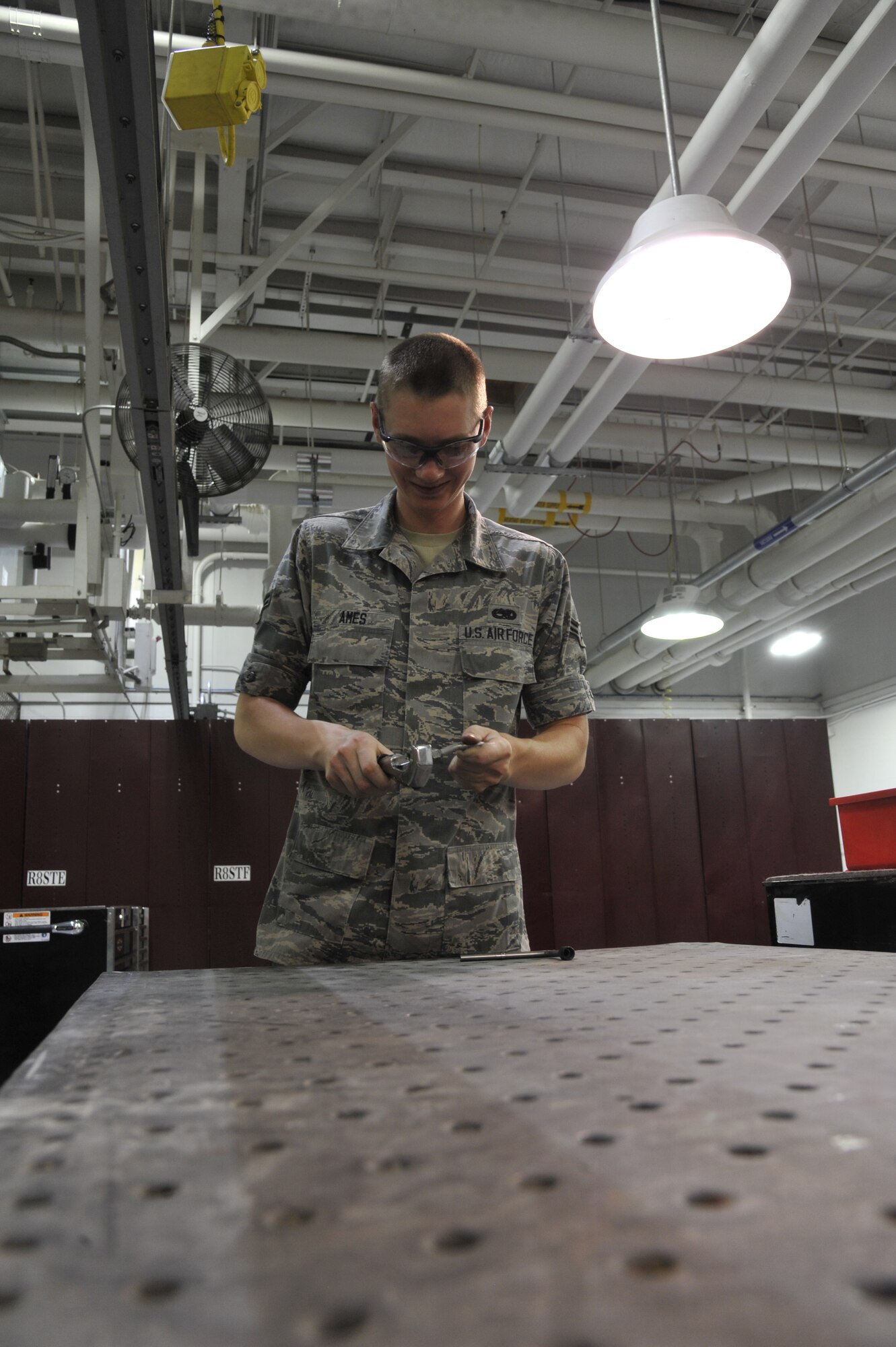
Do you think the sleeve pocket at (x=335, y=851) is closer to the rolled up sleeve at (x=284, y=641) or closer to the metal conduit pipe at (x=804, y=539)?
the rolled up sleeve at (x=284, y=641)

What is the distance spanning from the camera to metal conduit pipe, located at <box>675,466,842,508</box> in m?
6.30

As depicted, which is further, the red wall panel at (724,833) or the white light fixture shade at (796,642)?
the white light fixture shade at (796,642)

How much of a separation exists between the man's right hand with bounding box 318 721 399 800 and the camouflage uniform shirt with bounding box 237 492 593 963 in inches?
4.7

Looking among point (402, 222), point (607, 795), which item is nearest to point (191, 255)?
point (402, 222)

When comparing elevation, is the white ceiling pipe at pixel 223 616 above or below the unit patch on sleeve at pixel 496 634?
above

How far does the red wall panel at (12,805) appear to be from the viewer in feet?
14.9

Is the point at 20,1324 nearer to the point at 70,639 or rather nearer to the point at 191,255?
the point at 191,255

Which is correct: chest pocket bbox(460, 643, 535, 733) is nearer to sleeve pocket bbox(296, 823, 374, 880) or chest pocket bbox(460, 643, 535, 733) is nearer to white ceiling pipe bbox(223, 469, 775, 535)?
sleeve pocket bbox(296, 823, 374, 880)

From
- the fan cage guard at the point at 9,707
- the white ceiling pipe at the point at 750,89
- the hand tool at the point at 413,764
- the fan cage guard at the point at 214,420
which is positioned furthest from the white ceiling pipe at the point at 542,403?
the fan cage guard at the point at 9,707

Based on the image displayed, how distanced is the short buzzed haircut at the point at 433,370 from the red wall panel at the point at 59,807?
3941mm

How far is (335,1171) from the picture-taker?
291 mm

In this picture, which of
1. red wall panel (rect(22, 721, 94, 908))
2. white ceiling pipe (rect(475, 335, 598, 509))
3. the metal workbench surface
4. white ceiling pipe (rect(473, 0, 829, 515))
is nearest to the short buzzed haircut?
the metal workbench surface

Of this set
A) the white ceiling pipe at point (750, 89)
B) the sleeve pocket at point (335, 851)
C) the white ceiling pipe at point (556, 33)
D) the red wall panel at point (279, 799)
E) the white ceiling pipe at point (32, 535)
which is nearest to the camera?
the sleeve pocket at point (335, 851)

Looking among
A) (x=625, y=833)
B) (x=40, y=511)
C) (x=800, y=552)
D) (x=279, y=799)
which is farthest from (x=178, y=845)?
(x=800, y=552)
